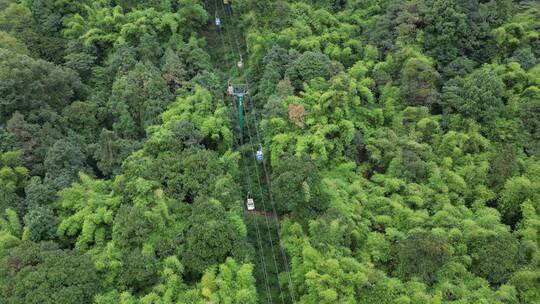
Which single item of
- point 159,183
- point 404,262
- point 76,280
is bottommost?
point 404,262

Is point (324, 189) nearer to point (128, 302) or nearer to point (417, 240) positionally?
point (417, 240)

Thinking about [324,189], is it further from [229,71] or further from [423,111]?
[229,71]

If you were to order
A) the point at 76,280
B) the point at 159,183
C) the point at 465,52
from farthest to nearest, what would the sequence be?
1. the point at 465,52
2. the point at 159,183
3. the point at 76,280

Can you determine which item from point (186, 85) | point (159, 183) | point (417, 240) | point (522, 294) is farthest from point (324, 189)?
point (186, 85)

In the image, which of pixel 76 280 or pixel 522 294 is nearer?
pixel 76 280

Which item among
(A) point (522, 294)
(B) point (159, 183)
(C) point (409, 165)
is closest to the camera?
(A) point (522, 294)

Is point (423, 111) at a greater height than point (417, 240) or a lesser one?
greater
